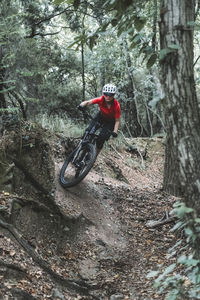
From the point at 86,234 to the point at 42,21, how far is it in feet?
25.0

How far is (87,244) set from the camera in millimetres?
5645

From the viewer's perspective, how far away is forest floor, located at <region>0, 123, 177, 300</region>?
13.4ft

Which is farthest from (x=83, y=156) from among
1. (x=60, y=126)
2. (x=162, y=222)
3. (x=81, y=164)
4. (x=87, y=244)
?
(x=60, y=126)

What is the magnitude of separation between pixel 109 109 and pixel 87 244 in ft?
9.20

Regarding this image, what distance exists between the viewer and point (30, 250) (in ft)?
14.5

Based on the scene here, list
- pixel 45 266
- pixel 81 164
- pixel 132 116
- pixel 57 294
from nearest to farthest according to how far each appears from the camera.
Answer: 1. pixel 57 294
2. pixel 45 266
3. pixel 81 164
4. pixel 132 116

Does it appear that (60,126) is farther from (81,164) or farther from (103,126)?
(81,164)

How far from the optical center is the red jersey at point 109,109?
672cm

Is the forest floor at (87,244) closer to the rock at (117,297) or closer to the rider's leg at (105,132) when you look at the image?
the rock at (117,297)

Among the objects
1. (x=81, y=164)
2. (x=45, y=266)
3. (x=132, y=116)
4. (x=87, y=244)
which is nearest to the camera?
(x=45, y=266)

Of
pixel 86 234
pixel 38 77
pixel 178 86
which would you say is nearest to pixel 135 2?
pixel 178 86

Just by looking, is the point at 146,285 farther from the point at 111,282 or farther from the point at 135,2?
the point at 135,2

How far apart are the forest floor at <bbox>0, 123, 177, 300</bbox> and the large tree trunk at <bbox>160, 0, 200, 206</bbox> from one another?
4.83 feet

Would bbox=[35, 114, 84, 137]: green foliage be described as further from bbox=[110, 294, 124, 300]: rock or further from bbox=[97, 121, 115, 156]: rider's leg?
bbox=[110, 294, 124, 300]: rock
